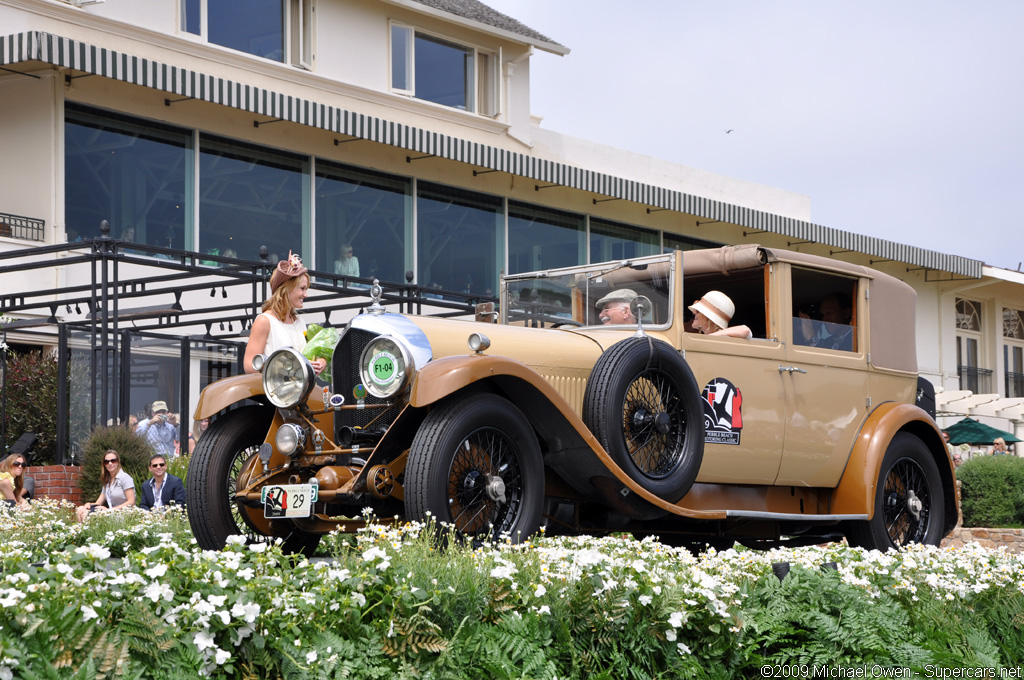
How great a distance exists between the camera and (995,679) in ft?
15.0

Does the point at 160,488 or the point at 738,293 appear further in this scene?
the point at 160,488

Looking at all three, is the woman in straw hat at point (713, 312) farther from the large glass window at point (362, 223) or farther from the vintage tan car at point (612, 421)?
the large glass window at point (362, 223)

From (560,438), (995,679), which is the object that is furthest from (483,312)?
(995,679)

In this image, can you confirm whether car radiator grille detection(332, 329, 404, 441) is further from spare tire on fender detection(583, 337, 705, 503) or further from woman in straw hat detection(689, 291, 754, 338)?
woman in straw hat detection(689, 291, 754, 338)

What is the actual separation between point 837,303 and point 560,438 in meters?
3.31

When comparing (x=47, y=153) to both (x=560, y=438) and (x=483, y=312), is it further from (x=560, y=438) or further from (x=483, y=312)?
(x=560, y=438)

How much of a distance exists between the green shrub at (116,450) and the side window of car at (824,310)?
277 inches

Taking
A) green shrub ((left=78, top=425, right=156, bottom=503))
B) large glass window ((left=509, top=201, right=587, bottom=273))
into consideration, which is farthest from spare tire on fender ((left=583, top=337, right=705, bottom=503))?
large glass window ((left=509, top=201, right=587, bottom=273))

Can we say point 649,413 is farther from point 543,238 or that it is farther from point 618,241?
point 618,241

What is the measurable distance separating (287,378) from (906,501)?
4.61m

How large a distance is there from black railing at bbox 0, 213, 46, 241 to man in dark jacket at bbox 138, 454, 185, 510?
6265 millimetres

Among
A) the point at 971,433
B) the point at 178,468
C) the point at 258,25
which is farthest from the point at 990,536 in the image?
the point at 258,25

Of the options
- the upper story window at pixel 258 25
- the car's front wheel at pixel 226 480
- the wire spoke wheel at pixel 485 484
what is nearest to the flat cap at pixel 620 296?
the wire spoke wheel at pixel 485 484

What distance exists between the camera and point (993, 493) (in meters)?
15.0
